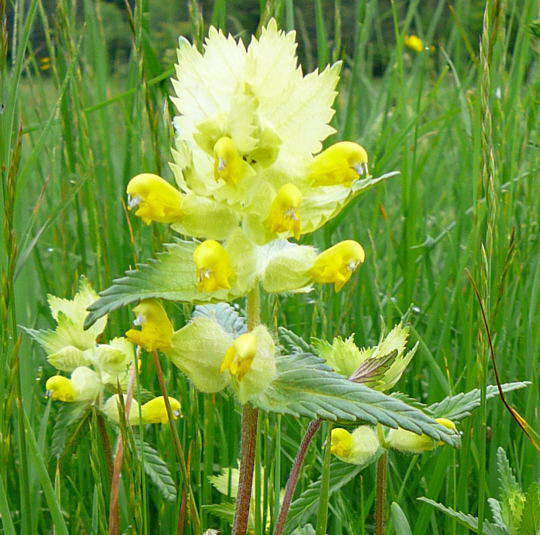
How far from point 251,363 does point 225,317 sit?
176mm

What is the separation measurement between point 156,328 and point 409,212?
939mm

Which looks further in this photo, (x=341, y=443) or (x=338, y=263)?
(x=341, y=443)

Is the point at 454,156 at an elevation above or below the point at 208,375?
below

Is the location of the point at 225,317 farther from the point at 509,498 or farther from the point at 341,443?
the point at 509,498

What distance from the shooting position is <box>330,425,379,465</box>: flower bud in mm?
963

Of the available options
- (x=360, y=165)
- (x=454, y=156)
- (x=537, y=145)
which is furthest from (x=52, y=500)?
(x=454, y=156)

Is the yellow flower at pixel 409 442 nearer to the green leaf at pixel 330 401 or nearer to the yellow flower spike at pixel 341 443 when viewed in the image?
the yellow flower spike at pixel 341 443

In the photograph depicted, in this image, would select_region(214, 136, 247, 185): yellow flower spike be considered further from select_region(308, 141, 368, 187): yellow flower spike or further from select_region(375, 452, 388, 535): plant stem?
select_region(375, 452, 388, 535): plant stem

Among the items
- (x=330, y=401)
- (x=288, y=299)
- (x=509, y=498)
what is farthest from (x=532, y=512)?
(x=288, y=299)

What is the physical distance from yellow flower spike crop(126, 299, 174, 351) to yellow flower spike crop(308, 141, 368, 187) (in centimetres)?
20

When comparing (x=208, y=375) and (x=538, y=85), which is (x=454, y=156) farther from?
(x=208, y=375)

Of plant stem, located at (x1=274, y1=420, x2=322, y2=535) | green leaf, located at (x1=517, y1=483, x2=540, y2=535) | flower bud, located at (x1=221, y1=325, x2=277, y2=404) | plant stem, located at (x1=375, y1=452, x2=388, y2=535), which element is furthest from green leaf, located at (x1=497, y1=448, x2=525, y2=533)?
flower bud, located at (x1=221, y1=325, x2=277, y2=404)

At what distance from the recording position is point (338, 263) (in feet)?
2.52

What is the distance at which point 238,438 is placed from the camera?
4.42ft
